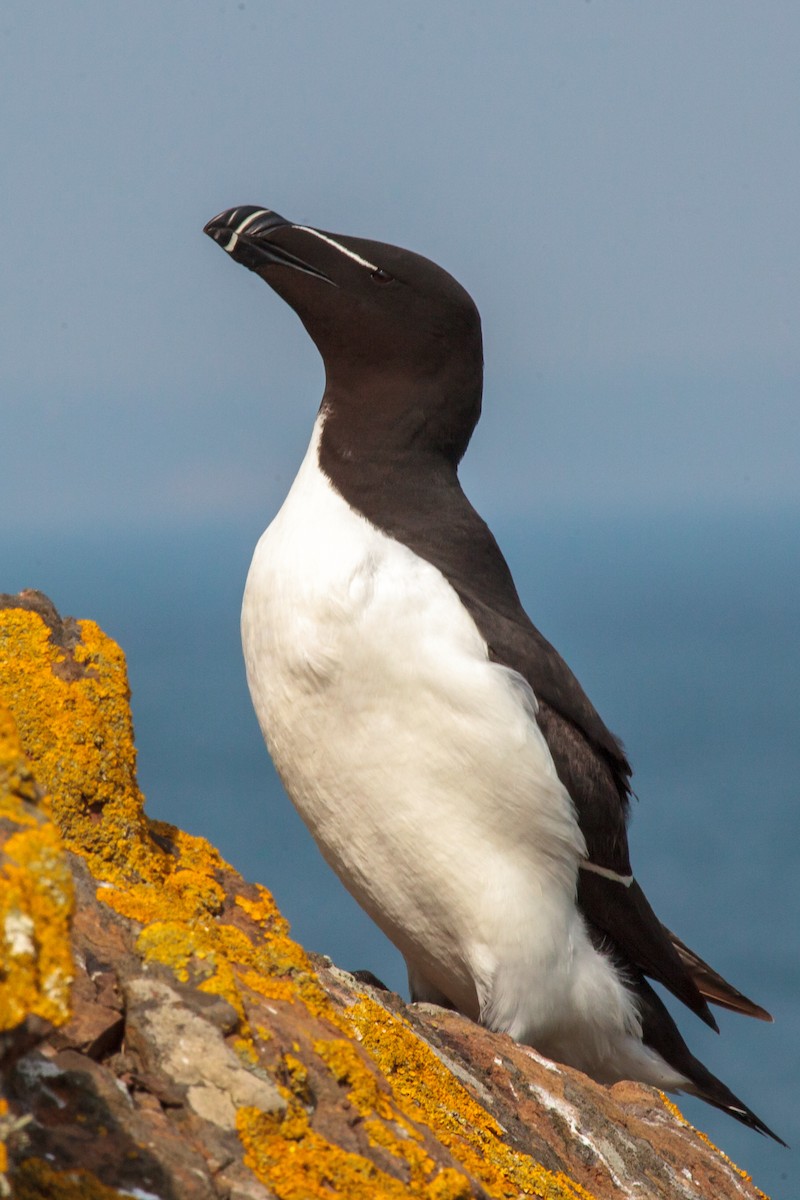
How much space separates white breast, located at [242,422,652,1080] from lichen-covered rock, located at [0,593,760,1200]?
1.50ft

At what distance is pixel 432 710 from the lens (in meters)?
4.96

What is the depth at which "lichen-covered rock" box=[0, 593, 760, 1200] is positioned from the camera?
2.37m

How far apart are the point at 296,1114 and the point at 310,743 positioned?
7.12ft

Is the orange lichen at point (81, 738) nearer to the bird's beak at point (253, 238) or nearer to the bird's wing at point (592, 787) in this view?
the bird's wing at point (592, 787)

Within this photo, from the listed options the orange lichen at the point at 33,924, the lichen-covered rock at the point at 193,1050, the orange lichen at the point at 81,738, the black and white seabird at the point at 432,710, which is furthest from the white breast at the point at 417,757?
the orange lichen at the point at 33,924

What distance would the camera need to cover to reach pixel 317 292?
569 centimetres

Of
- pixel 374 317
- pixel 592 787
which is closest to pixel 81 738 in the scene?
pixel 592 787

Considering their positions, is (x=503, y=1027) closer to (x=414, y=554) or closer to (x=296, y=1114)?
(x=414, y=554)

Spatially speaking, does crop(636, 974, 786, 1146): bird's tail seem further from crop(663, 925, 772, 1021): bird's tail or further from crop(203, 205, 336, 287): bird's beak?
crop(203, 205, 336, 287): bird's beak

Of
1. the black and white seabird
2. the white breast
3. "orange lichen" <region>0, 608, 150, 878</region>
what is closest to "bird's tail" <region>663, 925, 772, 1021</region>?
the black and white seabird

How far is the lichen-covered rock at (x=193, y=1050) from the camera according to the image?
2365mm

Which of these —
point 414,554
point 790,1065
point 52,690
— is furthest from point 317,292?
point 790,1065

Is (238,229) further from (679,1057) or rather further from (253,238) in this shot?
(679,1057)

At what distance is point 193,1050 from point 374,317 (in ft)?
11.0
